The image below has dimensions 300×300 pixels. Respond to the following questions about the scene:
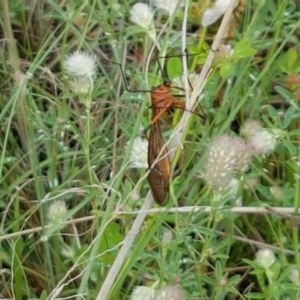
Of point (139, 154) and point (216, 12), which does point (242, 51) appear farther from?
point (139, 154)

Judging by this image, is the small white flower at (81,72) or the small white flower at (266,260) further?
the small white flower at (81,72)

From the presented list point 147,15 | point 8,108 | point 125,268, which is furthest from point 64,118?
point 125,268

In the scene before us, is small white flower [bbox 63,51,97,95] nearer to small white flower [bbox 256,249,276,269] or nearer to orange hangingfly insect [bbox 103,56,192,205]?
orange hangingfly insect [bbox 103,56,192,205]

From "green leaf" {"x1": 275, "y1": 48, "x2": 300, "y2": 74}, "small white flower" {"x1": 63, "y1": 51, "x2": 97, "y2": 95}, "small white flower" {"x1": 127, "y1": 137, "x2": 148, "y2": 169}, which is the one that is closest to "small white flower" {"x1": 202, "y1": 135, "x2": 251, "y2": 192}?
"small white flower" {"x1": 127, "y1": 137, "x2": 148, "y2": 169}

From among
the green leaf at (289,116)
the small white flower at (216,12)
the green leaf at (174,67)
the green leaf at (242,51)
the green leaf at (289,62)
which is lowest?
the green leaf at (289,62)

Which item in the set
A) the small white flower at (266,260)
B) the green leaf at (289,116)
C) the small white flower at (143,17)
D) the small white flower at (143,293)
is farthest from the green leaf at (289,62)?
the small white flower at (143,293)

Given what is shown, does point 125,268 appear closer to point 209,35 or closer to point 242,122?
point 242,122

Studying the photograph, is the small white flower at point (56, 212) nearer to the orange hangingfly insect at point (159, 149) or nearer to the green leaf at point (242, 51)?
the orange hangingfly insect at point (159, 149)

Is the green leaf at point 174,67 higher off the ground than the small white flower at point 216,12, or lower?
lower
